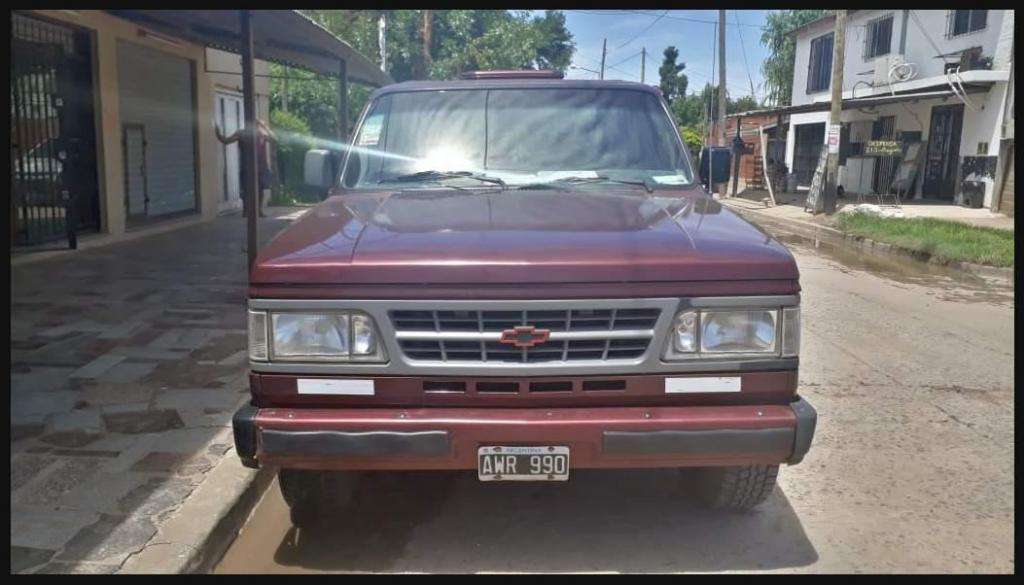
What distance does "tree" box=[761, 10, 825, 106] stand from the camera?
136ft

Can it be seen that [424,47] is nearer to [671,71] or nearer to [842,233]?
[842,233]

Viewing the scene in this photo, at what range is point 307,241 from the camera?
3250 millimetres

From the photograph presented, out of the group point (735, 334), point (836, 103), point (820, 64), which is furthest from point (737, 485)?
point (820, 64)

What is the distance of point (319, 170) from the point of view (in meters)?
4.90

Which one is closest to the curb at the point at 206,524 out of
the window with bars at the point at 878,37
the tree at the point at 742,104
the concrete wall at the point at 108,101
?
the concrete wall at the point at 108,101

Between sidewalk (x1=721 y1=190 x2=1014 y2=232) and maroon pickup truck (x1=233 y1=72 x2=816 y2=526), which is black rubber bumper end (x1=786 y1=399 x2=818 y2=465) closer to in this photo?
maroon pickup truck (x1=233 y1=72 x2=816 y2=526)

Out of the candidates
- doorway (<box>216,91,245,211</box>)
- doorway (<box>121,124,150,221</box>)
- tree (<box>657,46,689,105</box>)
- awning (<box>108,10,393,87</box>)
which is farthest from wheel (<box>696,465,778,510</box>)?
tree (<box>657,46,689,105</box>)

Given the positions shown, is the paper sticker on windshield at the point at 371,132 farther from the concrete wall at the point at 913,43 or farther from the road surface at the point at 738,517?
the concrete wall at the point at 913,43

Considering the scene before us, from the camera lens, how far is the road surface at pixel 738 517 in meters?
3.44

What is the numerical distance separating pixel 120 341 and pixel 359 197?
3.22 metres

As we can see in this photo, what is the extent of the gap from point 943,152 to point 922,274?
13034 millimetres

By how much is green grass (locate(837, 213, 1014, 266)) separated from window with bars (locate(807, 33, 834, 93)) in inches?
510
